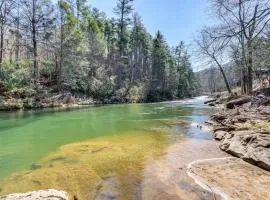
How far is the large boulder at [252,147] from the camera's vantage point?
19.5ft

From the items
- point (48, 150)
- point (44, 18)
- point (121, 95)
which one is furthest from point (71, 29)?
point (48, 150)

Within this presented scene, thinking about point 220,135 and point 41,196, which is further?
point 220,135

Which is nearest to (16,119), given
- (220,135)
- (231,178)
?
(220,135)

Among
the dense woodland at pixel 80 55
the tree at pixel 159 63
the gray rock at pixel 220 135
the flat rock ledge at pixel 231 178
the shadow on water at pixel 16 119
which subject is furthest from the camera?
the tree at pixel 159 63

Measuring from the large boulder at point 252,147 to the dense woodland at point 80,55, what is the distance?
12.5 metres

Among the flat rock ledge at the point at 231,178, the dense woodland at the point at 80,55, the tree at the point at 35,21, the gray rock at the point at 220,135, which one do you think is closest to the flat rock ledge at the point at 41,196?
the flat rock ledge at the point at 231,178

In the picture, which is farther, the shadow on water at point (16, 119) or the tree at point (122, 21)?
the tree at point (122, 21)

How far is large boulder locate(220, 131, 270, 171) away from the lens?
234 inches

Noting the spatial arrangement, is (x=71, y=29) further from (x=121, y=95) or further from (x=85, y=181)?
(x=85, y=181)

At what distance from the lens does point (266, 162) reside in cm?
574

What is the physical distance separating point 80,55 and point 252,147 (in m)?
28.7

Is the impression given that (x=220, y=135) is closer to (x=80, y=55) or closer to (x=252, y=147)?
(x=252, y=147)

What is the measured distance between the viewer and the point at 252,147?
259 inches

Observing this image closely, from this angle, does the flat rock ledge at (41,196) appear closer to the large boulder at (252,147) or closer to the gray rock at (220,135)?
the large boulder at (252,147)
